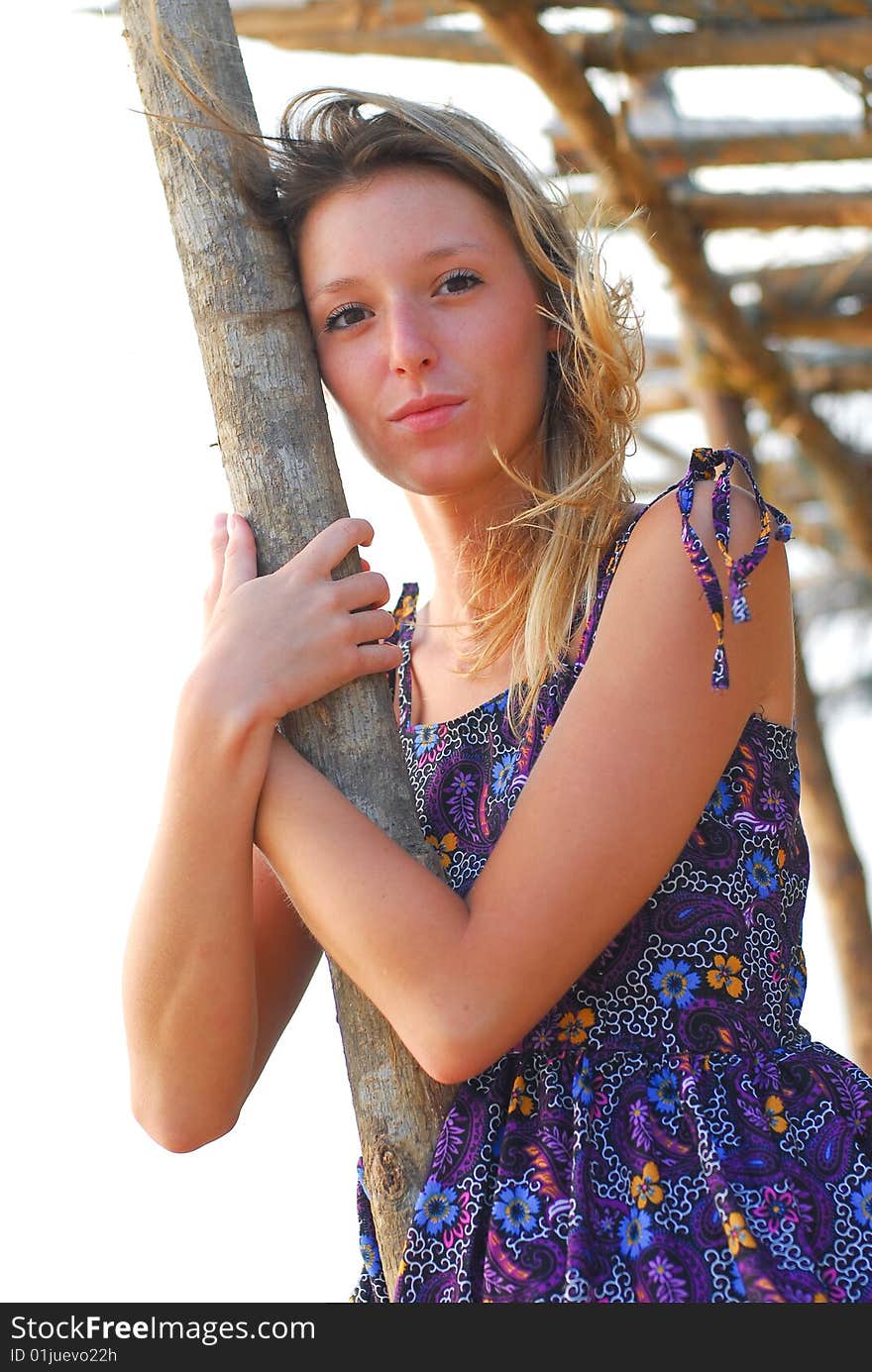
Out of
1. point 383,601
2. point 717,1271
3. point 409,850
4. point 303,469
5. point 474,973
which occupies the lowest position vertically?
point 717,1271

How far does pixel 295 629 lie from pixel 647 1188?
724 mm

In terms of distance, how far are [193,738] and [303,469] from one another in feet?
1.15

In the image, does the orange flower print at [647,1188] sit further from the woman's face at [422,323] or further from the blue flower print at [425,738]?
the woman's face at [422,323]

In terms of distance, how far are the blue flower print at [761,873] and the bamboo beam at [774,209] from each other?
3.51 meters

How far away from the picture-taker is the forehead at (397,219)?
2002 mm

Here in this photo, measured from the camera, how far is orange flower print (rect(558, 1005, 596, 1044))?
6.01 feet

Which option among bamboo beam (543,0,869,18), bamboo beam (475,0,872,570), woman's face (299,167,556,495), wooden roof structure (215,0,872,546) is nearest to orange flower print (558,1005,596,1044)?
woman's face (299,167,556,495)

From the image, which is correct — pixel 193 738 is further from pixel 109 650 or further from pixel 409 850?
pixel 109 650

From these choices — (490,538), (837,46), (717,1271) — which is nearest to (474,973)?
(717,1271)

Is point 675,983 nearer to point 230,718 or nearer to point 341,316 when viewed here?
point 230,718

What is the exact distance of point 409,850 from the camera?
5.80 ft

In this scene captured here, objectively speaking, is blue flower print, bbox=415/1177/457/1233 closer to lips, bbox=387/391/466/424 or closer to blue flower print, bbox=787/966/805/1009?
blue flower print, bbox=787/966/805/1009

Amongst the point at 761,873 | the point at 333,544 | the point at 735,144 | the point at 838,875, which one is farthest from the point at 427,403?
the point at 838,875

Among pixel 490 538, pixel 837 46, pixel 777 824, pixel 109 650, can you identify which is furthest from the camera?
pixel 109 650
